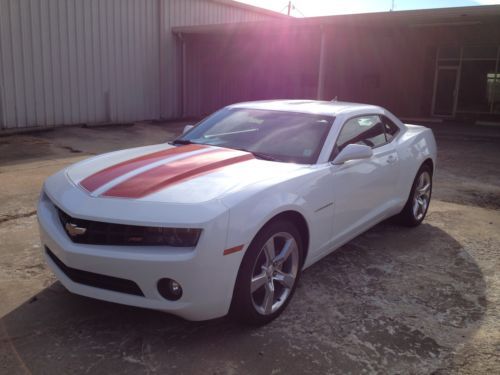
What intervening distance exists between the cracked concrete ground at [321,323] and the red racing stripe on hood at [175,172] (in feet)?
2.93

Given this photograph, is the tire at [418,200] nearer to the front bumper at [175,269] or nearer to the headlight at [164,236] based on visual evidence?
the front bumper at [175,269]

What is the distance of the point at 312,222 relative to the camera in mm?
3383

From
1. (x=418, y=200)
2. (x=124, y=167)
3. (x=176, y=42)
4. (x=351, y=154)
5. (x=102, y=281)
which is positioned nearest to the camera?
(x=102, y=281)

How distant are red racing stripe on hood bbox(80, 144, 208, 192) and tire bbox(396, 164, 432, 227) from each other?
2.53 metres

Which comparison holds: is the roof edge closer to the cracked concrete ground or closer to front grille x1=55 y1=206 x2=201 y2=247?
the cracked concrete ground

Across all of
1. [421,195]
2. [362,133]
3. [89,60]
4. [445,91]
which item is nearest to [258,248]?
[362,133]

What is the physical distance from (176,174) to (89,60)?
12485 mm

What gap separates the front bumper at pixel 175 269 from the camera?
257 cm

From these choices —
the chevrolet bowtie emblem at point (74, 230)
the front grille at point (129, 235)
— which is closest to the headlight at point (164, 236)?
the front grille at point (129, 235)

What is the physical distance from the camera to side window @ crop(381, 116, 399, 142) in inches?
194

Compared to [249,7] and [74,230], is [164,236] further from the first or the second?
[249,7]

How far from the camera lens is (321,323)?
125 inches

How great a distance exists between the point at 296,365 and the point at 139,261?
109 cm

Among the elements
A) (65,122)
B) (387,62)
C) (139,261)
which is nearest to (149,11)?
(65,122)
